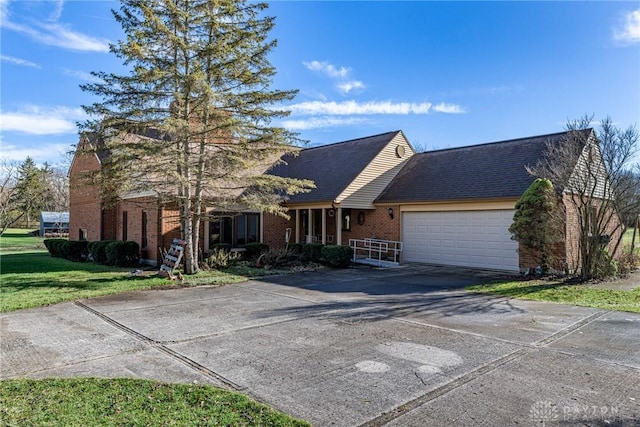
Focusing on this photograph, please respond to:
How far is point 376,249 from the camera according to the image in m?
16.9

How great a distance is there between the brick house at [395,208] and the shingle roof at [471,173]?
39 mm

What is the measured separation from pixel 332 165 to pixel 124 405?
16.2 m

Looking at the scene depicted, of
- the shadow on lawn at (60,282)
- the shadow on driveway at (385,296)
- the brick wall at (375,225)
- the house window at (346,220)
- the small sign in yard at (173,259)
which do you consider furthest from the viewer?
the house window at (346,220)

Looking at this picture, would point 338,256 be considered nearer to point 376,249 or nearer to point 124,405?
point 376,249

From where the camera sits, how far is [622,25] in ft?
36.0

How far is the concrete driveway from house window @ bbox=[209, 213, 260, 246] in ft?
23.8

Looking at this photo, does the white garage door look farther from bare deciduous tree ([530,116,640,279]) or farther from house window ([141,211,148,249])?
house window ([141,211,148,249])

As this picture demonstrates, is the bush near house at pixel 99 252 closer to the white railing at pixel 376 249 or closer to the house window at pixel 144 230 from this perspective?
the house window at pixel 144 230

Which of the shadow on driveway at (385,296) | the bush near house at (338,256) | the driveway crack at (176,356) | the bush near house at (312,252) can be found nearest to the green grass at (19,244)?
the bush near house at (312,252)

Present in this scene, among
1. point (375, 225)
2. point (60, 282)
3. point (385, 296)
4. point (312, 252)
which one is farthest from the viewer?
point (375, 225)

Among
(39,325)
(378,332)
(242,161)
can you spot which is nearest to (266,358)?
(378,332)

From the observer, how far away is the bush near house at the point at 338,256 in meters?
15.2

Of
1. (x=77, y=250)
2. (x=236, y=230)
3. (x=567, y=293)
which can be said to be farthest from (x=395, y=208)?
(x=77, y=250)

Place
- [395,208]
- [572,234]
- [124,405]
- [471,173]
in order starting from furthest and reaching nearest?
[395,208]
[471,173]
[572,234]
[124,405]
